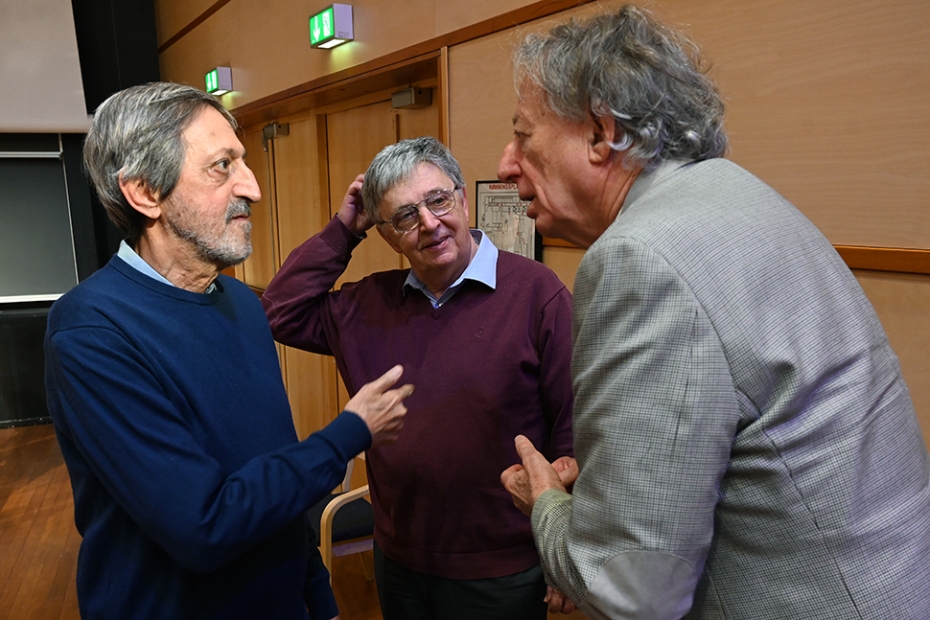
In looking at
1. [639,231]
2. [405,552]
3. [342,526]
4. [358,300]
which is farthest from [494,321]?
[342,526]

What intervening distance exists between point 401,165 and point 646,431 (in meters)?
0.99

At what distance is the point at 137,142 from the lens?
3.56 feet

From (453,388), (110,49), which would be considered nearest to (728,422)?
(453,388)

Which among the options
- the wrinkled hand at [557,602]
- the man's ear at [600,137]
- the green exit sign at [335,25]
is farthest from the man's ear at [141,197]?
the green exit sign at [335,25]

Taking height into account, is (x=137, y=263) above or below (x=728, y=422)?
above

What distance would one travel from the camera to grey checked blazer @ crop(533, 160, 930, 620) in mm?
704

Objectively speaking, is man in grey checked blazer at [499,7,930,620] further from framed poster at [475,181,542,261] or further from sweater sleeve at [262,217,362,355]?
framed poster at [475,181,542,261]

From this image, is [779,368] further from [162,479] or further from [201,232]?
[201,232]

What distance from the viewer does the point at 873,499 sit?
2.45ft

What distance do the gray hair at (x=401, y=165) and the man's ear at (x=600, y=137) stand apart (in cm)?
68

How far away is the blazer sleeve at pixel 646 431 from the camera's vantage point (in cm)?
70

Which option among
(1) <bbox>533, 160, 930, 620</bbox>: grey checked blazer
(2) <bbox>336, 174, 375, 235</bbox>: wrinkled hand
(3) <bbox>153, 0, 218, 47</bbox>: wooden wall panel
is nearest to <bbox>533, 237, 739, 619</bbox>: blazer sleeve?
(1) <bbox>533, 160, 930, 620</bbox>: grey checked blazer

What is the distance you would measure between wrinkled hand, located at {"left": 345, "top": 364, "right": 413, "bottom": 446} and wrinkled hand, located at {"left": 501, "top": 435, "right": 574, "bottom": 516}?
255 mm

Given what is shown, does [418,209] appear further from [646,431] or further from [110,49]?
[110,49]
